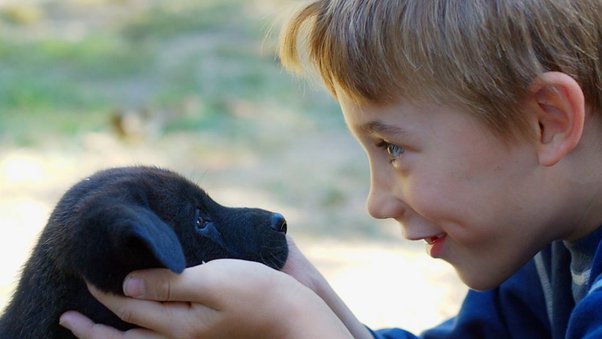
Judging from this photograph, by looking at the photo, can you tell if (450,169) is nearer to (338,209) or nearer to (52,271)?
(52,271)

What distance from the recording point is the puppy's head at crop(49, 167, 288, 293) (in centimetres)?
206

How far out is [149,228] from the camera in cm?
201

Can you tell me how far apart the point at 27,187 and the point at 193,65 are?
3.33m

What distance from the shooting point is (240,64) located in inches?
368

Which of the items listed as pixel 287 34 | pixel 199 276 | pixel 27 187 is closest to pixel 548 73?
pixel 287 34

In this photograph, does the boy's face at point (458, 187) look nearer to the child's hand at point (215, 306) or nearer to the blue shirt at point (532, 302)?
the blue shirt at point (532, 302)

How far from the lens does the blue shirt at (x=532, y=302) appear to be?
2555 millimetres

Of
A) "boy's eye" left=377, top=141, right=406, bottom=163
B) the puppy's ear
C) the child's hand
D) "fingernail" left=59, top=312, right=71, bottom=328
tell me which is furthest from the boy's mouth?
"fingernail" left=59, top=312, right=71, bottom=328

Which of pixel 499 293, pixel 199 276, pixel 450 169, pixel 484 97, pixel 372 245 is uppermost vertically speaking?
pixel 484 97

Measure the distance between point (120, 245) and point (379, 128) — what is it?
26.1 inches

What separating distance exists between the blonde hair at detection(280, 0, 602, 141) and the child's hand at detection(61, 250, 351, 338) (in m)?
0.49

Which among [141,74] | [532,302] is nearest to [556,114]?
[532,302]

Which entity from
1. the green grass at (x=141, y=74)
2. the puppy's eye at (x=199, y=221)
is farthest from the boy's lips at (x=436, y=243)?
the green grass at (x=141, y=74)

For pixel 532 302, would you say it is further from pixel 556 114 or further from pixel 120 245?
pixel 120 245
